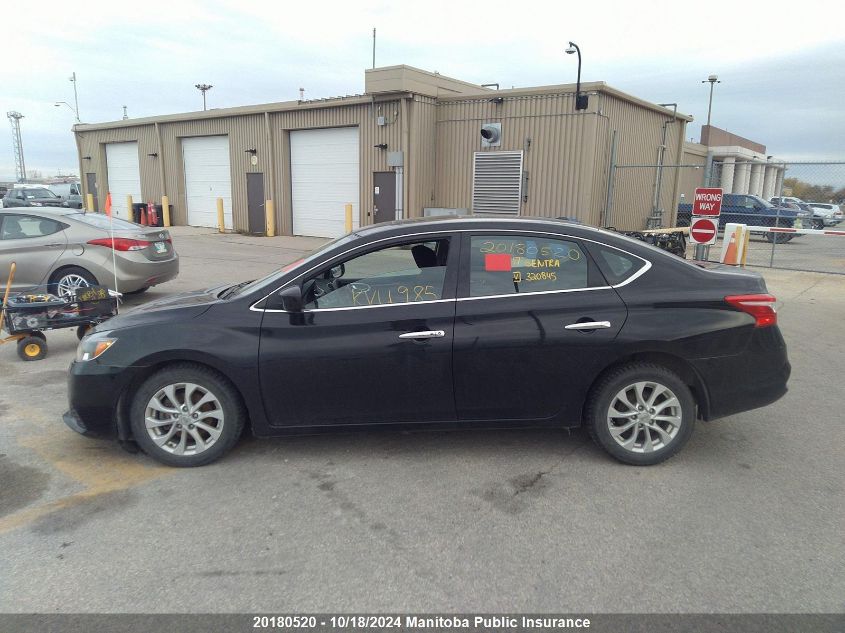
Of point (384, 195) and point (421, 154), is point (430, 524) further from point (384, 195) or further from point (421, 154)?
point (384, 195)

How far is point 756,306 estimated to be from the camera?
13.4 ft

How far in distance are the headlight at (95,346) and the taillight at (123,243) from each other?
5.26m

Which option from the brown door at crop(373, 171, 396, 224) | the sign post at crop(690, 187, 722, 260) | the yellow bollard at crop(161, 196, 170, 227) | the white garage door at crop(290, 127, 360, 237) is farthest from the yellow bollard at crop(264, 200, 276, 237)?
the sign post at crop(690, 187, 722, 260)

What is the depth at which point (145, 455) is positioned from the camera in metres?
4.33

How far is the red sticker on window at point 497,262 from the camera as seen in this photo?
4.11 metres

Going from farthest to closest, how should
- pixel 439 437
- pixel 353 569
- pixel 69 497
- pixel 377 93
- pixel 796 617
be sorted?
1. pixel 377 93
2. pixel 439 437
3. pixel 69 497
4. pixel 353 569
5. pixel 796 617

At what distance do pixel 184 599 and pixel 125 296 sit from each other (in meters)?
8.60

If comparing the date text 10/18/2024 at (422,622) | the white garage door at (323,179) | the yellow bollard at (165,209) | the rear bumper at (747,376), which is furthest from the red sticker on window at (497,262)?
the yellow bollard at (165,209)

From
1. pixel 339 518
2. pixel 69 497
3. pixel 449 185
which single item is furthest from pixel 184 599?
pixel 449 185

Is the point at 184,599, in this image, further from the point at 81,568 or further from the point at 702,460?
the point at 702,460

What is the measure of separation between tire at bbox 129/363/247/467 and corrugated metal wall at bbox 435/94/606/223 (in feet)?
47.9

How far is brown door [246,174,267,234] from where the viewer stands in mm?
24094

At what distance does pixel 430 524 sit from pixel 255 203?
2263cm

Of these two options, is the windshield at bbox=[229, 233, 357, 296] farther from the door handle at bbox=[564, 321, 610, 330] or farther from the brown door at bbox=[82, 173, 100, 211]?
the brown door at bbox=[82, 173, 100, 211]
